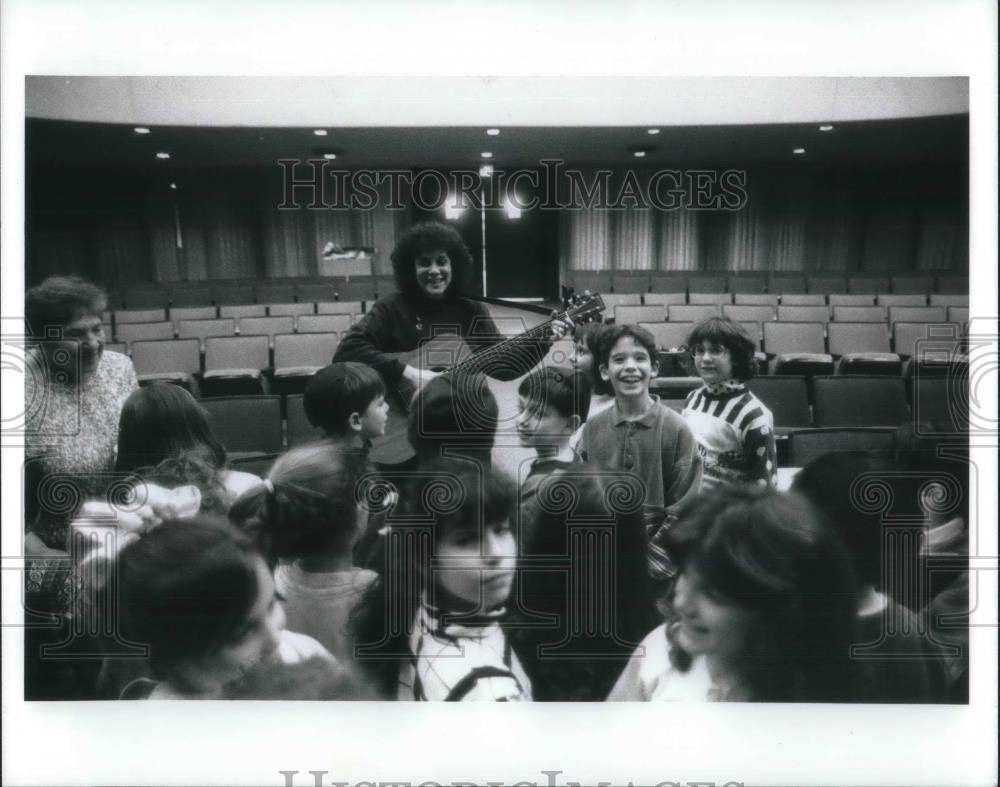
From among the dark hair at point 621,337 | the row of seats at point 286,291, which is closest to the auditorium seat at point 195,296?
the row of seats at point 286,291

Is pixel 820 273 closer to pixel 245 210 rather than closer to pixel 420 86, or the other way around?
pixel 420 86

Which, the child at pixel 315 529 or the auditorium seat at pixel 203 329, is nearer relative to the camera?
the child at pixel 315 529

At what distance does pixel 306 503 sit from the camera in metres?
2.96

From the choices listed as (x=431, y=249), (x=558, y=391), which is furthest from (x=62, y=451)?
(x=558, y=391)

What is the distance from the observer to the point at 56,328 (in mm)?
2977

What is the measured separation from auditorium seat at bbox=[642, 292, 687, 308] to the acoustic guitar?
0.26m

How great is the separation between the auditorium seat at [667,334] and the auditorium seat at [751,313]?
0.21 m

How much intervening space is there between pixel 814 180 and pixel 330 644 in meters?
2.63

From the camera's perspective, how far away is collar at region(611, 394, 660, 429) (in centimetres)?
296

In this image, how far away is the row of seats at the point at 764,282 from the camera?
291 cm

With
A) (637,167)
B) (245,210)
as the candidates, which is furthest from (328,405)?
(637,167)

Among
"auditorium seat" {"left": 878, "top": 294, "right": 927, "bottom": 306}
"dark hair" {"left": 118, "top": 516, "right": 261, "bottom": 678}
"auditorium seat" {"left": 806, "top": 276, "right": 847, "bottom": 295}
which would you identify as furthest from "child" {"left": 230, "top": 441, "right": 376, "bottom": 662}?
"auditorium seat" {"left": 878, "top": 294, "right": 927, "bottom": 306}

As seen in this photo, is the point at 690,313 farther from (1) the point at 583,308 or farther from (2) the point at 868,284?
(2) the point at 868,284

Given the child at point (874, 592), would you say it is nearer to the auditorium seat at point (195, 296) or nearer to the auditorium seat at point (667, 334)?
the auditorium seat at point (667, 334)
